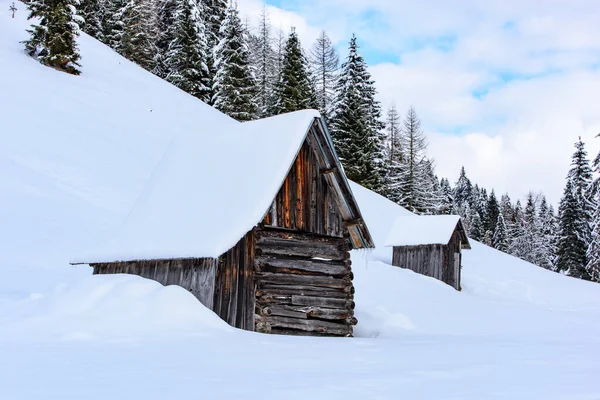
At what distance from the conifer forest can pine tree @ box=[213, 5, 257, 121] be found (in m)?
0.08

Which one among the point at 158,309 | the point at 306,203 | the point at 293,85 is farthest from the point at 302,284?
the point at 293,85

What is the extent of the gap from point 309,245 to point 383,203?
2648 centimetres

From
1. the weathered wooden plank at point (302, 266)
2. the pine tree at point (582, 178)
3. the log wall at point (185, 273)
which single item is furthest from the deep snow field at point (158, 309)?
the pine tree at point (582, 178)

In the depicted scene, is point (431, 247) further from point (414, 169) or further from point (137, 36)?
point (137, 36)

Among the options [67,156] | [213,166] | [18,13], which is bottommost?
[213,166]

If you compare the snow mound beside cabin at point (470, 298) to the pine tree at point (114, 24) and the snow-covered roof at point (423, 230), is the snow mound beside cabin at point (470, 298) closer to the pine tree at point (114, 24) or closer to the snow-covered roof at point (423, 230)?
the snow-covered roof at point (423, 230)

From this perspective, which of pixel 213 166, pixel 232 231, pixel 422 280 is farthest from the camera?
pixel 422 280

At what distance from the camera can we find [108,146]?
89.2 ft

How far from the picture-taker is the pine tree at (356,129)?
42.6 m

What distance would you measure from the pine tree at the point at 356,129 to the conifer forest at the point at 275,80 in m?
0.08

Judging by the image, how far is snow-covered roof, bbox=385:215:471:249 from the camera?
92.2 feet

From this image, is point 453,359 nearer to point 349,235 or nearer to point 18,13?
point 349,235

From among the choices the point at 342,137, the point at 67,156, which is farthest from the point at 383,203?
the point at 67,156

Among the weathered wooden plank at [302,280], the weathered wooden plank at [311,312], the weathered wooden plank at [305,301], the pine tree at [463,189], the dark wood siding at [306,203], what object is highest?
the pine tree at [463,189]
